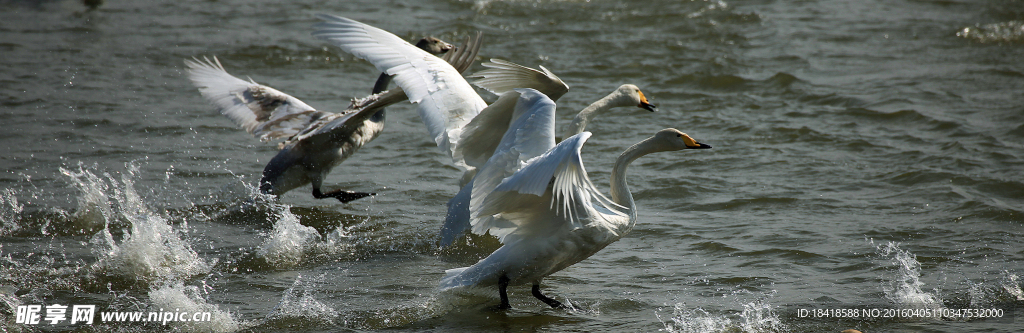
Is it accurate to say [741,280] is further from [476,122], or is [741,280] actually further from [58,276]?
[58,276]

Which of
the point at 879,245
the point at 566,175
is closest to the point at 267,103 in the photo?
the point at 566,175

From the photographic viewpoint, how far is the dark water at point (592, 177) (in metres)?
4.66

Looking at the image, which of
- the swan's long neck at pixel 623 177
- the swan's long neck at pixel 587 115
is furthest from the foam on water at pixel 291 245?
Answer: the swan's long neck at pixel 623 177

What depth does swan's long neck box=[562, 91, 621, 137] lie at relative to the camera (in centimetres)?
549

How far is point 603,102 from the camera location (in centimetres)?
575

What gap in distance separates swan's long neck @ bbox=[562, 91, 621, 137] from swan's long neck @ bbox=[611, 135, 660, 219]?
654mm

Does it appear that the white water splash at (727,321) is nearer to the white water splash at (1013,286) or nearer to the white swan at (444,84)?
the white water splash at (1013,286)

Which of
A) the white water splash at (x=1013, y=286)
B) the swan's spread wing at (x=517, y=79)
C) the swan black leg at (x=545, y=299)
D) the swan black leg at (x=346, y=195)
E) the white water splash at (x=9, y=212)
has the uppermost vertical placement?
the swan's spread wing at (x=517, y=79)

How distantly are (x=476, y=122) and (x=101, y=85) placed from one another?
635 centimetres

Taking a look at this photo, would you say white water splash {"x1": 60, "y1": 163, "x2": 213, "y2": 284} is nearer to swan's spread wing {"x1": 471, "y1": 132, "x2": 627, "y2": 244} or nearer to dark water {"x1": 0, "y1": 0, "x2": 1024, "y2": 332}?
dark water {"x1": 0, "y1": 0, "x2": 1024, "y2": 332}

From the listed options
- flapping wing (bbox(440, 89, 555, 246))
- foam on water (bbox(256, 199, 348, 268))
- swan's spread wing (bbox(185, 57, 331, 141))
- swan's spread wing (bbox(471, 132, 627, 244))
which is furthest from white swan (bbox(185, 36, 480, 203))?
swan's spread wing (bbox(471, 132, 627, 244))

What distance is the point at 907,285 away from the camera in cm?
473

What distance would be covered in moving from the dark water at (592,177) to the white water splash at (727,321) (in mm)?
25

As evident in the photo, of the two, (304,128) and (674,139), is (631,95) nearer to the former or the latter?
(674,139)
